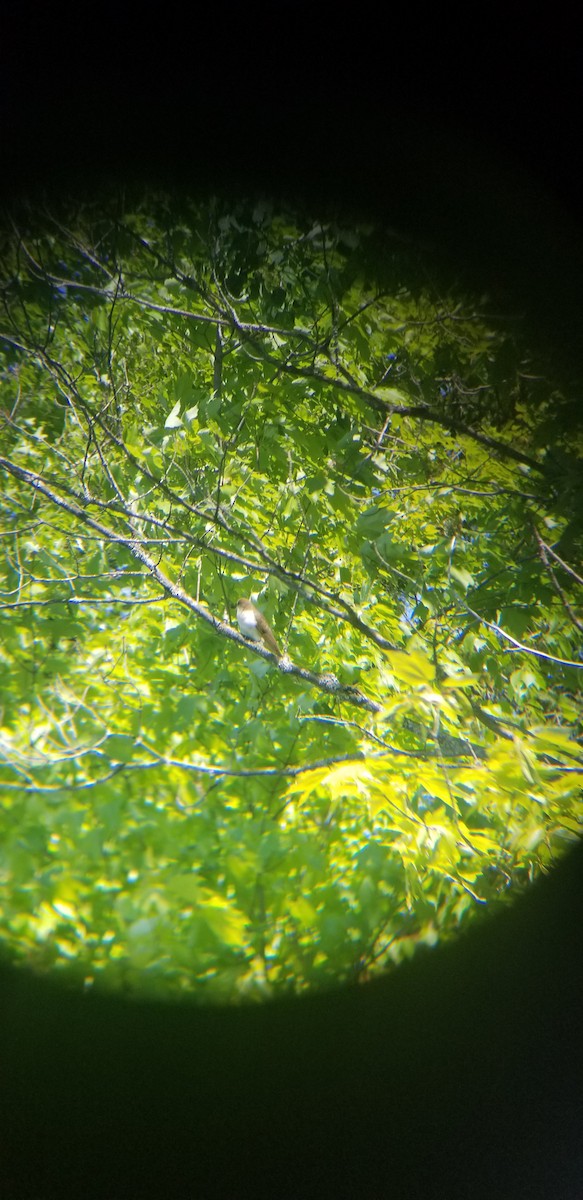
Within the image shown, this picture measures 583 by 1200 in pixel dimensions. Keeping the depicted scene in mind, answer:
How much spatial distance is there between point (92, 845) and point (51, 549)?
466 mm

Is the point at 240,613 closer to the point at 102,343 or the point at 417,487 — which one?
the point at 417,487

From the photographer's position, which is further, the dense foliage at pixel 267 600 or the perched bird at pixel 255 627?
the perched bird at pixel 255 627

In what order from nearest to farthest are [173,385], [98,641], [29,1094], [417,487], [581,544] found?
[29,1094]
[581,544]
[417,487]
[173,385]
[98,641]

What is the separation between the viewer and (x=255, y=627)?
1.00 metres

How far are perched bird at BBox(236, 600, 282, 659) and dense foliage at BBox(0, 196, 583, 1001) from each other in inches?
0.8

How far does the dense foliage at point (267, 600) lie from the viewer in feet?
2.49

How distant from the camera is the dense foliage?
2.49 feet

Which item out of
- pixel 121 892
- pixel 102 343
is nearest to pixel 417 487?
pixel 102 343

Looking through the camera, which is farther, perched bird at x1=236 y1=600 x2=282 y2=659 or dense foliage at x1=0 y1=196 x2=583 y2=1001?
perched bird at x1=236 y1=600 x2=282 y2=659

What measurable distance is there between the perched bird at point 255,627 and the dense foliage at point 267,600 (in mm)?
19

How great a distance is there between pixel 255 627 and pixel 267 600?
45mm

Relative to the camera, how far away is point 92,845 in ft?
3.34

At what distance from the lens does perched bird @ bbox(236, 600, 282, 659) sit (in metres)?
0.99

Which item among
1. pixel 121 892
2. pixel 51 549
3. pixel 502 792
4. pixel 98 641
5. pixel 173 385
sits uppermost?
pixel 173 385
